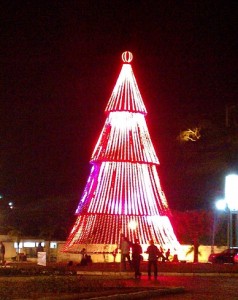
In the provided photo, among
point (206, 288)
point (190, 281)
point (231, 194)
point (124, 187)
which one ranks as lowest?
point (206, 288)

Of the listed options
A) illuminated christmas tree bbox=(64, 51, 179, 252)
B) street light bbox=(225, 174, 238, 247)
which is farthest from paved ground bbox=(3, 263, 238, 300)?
street light bbox=(225, 174, 238, 247)

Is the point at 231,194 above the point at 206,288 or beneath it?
above

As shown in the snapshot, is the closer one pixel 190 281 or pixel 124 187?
pixel 190 281

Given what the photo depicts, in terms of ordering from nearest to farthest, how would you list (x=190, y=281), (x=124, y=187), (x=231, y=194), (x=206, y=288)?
(x=206, y=288) → (x=190, y=281) → (x=124, y=187) → (x=231, y=194)

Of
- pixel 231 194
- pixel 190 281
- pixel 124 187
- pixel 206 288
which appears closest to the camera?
pixel 206 288

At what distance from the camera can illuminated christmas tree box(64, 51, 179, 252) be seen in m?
48.5

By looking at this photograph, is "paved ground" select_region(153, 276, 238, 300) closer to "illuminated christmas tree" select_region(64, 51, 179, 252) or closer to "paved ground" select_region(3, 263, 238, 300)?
"paved ground" select_region(3, 263, 238, 300)

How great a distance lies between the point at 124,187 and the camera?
4928cm

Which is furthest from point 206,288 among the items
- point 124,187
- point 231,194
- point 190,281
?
point 231,194

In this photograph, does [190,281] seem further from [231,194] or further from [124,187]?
[231,194]

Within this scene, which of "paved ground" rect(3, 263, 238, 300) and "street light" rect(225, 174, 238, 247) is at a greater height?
"street light" rect(225, 174, 238, 247)

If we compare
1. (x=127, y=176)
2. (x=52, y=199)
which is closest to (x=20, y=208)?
(x=52, y=199)

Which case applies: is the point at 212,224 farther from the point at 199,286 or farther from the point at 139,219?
the point at 199,286

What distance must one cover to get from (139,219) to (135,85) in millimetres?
8330
